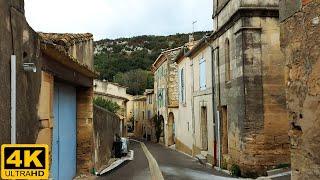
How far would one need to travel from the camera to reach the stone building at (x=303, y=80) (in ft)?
24.4

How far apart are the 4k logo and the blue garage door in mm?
7054

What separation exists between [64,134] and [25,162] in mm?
8771

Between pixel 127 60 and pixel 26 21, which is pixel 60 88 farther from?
pixel 127 60

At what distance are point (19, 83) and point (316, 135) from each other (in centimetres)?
460

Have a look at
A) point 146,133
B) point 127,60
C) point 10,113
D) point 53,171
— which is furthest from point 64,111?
point 127,60

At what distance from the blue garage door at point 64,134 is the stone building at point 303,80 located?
5853mm

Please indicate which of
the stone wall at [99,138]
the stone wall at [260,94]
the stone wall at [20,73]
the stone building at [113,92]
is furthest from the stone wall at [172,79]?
the stone wall at [20,73]

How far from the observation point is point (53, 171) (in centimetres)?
1145

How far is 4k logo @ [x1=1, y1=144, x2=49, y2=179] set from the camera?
168 inches

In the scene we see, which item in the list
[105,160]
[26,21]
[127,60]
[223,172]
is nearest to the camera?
[26,21]

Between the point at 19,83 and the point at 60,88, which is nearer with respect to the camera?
the point at 19,83

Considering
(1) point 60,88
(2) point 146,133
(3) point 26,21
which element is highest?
(3) point 26,21

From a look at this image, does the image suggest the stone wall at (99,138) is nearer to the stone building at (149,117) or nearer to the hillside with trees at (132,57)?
the stone building at (149,117)

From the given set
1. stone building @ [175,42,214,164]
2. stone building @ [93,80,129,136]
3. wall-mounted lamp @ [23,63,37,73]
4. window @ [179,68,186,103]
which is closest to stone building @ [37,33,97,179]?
wall-mounted lamp @ [23,63,37,73]
